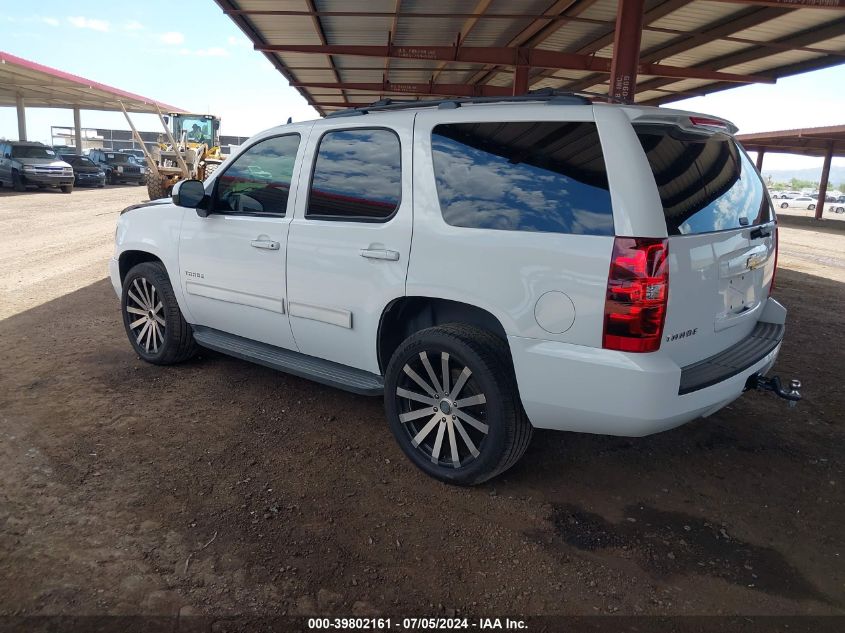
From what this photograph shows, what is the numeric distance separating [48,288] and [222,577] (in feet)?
22.1

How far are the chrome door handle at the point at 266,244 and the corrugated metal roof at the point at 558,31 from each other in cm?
757

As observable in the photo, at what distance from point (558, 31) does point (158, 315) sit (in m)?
10.1

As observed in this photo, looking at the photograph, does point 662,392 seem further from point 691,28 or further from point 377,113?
point 691,28

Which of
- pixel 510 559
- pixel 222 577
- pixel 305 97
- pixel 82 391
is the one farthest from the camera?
pixel 305 97

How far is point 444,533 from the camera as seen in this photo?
293cm

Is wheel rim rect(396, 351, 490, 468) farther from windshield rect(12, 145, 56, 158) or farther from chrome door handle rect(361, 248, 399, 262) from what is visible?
windshield rect(12, 145, 56, 158)

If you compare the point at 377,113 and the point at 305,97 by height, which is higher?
the point at 305,97

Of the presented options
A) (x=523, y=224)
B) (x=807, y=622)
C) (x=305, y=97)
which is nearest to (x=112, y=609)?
(x=523, y=224)

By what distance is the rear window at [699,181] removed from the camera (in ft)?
9.24

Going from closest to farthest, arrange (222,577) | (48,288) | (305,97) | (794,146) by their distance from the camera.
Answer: (222,577), (48,288), (305,97), (794,146)

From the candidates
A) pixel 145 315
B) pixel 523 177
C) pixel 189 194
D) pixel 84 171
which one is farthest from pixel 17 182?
pixel 523 177

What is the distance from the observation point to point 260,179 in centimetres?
423

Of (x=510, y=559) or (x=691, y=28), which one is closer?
(x=510, y=559)

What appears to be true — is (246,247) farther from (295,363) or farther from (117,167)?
(117,167)
